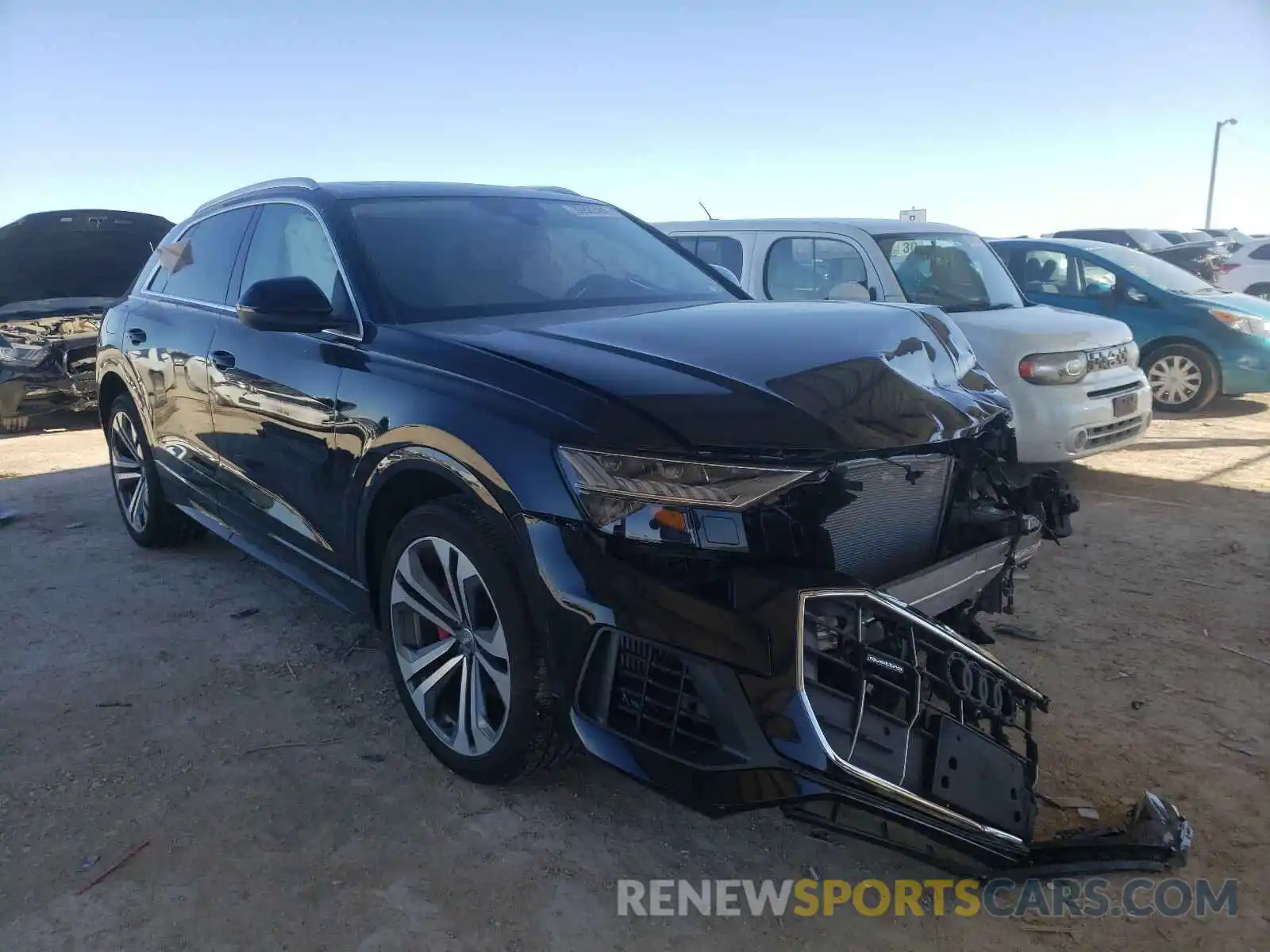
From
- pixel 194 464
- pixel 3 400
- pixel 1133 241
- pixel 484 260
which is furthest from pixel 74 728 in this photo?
pixel 1133 241

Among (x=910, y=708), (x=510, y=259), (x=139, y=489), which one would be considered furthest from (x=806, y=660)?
(x=139, y=489)

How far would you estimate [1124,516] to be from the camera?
5.58m

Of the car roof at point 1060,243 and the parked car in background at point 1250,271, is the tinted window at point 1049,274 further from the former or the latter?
the parked car in background at point 1250,271

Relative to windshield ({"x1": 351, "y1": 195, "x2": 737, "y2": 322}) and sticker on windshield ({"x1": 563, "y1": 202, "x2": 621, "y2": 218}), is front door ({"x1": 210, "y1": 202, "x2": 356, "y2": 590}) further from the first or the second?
sticker on windshield ({"x1": 563, "y1": 202, "x2": 621, "y2": 218})

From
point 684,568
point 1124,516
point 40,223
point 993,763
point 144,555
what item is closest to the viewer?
point 684,568

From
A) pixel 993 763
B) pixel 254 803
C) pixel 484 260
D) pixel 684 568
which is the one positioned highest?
pixel 484 260

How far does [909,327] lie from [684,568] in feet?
3.95

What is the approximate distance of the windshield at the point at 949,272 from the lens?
6348 mm

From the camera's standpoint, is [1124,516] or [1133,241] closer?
[1124,516]

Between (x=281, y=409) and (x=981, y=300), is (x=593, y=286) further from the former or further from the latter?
(x=981, y=300)

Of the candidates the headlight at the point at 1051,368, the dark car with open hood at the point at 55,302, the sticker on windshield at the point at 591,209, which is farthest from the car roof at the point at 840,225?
the dark car with open hood at the point at 55,302

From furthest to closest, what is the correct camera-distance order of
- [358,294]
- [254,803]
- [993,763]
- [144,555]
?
[144,555] → [358,294] → [254,803] → [993,763]

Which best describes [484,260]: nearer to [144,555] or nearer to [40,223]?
[144,555]

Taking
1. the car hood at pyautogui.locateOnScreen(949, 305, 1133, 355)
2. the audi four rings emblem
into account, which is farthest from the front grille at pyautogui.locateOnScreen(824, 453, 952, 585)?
the car hood at pyautogui.locateOnScreen(949, 305, 1133, 355)
